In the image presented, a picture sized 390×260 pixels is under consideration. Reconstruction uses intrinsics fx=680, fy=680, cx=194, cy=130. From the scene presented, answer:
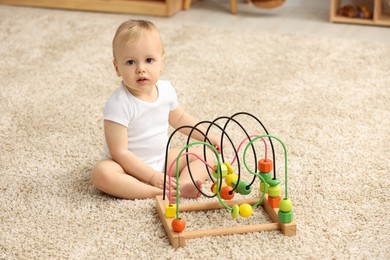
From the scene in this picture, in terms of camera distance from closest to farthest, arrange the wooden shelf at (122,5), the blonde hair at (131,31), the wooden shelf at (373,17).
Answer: the blonde hair at (131,31) < the wooden shelf at (373,17) < the wooden shelf at (122,5)

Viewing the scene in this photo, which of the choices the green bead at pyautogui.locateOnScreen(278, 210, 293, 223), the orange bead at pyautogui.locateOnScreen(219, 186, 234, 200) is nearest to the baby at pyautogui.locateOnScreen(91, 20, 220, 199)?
the orange bead at pyautogui.locateOnScreen(219, 186, 234, 200)

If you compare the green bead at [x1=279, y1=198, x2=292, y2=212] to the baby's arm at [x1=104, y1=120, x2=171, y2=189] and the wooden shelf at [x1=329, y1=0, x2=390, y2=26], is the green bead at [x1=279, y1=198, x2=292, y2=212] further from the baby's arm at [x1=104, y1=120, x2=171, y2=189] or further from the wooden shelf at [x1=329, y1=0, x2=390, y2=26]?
the wooden shelf at [x1=329, y1=0, x2=390, y2=26]

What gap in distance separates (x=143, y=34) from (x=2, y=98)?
0.84 metres

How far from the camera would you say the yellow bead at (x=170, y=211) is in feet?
4.34

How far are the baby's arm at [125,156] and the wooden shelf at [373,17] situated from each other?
1.68 meters

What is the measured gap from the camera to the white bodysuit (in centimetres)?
148

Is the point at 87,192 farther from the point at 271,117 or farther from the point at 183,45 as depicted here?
the point at 183,45

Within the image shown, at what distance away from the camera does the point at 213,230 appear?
4.33ft

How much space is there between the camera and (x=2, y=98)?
2.11 meters

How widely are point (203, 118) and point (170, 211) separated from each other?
0.66 metres

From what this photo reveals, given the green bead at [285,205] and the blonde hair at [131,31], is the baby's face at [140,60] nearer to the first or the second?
the blonde hair at [131,31]

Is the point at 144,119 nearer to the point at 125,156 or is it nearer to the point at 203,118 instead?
the point at 125,156

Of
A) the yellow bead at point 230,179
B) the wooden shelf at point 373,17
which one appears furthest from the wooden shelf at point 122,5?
the yellow bead at point 230,179

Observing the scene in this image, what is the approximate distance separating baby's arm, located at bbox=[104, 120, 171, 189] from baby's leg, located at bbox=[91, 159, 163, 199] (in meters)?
0.02
